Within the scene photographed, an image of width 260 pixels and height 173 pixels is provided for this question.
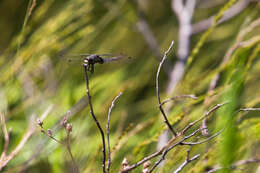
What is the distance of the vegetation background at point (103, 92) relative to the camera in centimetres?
35

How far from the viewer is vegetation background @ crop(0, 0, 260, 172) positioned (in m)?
0.35

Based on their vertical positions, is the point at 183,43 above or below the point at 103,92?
above

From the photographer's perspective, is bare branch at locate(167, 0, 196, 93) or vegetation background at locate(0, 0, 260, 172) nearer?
vegetation background at locate(0, 0, 260, 172)

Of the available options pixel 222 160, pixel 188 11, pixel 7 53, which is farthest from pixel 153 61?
pixel 222 160

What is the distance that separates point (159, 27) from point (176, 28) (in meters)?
0.12

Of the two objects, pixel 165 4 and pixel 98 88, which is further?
pixel 165 4

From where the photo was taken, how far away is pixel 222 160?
9.1 inches

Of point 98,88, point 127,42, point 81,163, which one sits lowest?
point 81,163

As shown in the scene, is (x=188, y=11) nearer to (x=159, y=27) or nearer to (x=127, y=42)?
(x=127, y=42)

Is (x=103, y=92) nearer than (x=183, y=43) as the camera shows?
Yes

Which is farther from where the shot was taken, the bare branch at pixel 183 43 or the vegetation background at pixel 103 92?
the bare branch at pixel 183 43

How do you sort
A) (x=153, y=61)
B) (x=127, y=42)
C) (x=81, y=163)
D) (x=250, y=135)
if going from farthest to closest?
(x=127, y=42), (x=153, y=61), (x=81, y=163), (x=250, y=135)

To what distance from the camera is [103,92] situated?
710 millimetres

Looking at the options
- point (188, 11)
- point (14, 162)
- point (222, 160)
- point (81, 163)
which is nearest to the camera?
point (222, 160)
